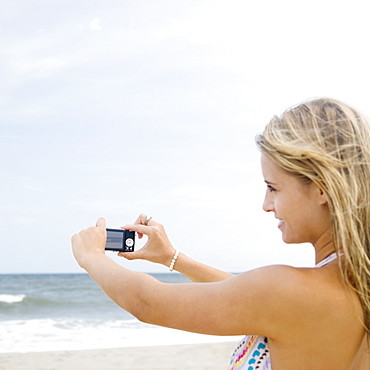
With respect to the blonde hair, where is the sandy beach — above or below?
below

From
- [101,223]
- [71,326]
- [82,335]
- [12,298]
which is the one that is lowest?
[12,298]

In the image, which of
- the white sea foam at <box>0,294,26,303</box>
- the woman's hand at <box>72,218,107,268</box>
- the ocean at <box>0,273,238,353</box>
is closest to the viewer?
the woman's hand at <box>72,218,107,268</box>

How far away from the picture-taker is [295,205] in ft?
4.78

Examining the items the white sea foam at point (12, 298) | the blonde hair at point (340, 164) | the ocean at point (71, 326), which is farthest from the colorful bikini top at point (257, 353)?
the white sea foam at point (12, 298)

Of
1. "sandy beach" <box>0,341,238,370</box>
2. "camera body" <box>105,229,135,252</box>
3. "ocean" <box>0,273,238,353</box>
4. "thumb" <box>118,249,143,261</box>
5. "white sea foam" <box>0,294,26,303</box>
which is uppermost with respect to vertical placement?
"camera body" <box>105,229,135,252</box>

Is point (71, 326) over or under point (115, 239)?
under

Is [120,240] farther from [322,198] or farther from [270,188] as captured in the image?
[322,198]

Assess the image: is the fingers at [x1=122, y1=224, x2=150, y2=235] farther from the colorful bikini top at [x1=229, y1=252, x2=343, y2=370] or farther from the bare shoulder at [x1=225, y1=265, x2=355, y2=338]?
the bare shoulder at [x1=225, y1=265, x2=355, y2=338]

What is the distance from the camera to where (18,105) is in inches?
868

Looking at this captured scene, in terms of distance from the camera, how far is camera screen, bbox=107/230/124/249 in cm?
196

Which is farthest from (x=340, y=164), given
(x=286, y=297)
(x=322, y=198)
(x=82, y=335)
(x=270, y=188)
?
(x=82, y=335)

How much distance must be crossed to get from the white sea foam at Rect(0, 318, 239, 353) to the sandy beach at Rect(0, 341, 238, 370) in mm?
1205

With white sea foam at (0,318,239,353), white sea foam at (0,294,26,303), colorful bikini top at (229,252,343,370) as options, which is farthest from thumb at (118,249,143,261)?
white sea foam at (0,294,26,303)

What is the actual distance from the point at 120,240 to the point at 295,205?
29.5 inches
